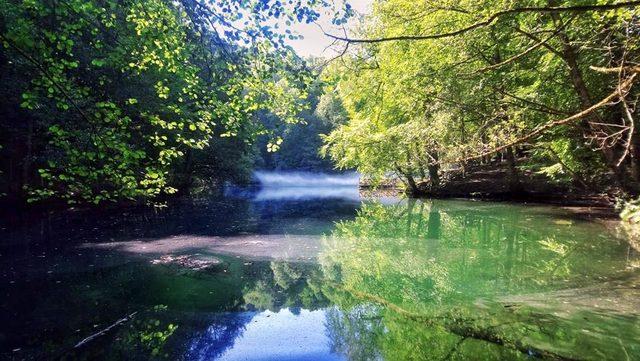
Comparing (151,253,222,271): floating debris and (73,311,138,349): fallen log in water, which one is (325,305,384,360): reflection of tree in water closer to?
(73,311,138,349): fallen log in water

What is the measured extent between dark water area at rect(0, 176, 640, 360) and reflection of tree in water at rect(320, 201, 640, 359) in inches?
1.4

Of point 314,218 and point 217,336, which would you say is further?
point 314,218

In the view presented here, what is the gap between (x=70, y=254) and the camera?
10828 millimetres

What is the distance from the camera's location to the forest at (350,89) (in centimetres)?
477

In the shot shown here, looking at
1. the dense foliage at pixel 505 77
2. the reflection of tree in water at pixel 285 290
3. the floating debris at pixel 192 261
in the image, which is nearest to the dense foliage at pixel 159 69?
the dense foliage at pixel 505 77

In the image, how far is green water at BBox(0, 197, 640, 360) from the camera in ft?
17.3

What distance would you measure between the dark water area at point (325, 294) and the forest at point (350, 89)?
1842 mm

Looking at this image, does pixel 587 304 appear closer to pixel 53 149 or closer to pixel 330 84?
pixel 330 84

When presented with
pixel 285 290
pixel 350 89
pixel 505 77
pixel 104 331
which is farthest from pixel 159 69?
pixel 350 89

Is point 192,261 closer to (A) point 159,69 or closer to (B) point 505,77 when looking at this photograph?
(A) point 159,69

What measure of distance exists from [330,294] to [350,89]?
34.0 ft

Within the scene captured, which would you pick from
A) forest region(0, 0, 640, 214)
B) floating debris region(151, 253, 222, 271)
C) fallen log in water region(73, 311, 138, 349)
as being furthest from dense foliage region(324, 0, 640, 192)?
floating debris region(151, 253, 222, 271)

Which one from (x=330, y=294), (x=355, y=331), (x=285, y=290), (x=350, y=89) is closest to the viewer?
(x=355, y=331)

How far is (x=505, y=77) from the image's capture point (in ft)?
40.7
